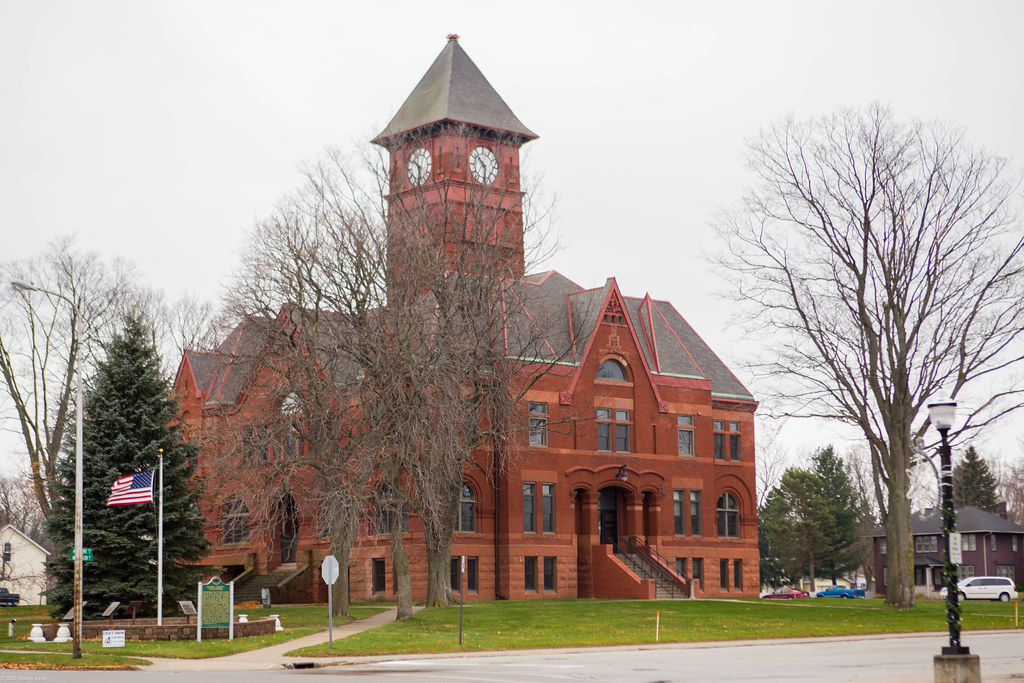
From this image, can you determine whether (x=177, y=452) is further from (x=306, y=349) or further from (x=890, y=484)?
(x=890, y=484)

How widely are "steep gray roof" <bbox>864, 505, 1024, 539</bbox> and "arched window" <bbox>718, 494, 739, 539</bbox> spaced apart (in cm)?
2448

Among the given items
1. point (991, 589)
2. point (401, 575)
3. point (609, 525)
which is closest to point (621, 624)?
point (401, 575)

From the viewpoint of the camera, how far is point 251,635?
37312mm

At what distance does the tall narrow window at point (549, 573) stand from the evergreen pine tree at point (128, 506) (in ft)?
57.8

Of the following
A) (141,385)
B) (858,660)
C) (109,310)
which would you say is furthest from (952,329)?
(109,310)

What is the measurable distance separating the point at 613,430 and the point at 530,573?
26.4ft

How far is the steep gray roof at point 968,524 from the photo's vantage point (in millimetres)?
85500

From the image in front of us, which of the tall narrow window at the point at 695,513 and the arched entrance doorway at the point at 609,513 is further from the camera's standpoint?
the tall narrow window at the point at 695,513

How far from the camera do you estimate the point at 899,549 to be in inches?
1890

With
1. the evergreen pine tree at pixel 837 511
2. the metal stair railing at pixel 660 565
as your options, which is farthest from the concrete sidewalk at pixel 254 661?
the evergreen pine tree at pixel 837 511

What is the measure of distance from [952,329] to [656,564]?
725 inches

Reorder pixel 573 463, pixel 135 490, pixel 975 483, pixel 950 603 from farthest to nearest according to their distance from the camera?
pixel 975 483
pixel 573 463
pixel 135 490
pixel 950 603

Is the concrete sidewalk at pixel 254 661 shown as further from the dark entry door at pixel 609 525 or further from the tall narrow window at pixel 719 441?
the tall narrow window at pixel 719 441

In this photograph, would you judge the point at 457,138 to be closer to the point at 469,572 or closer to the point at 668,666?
the point at 469,572
